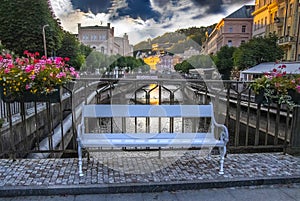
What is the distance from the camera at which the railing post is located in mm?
3746

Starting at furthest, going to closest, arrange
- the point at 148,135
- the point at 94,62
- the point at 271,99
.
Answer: the point at 94,62 → the point at 271,99 → the point at 148,135

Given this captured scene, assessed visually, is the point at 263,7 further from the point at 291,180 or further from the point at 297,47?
the point at 291,180

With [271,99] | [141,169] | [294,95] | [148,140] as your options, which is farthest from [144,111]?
[294,95]

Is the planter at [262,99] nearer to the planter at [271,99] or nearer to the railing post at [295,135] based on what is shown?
the planter at [271,99]

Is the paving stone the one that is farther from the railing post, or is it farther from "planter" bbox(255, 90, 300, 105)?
"planter" bbox(255, 90, 300, 105)

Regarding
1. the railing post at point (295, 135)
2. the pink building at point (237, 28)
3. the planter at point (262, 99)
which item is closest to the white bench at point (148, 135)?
the planter at point (262, 99)

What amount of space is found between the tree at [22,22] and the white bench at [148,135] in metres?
10.1

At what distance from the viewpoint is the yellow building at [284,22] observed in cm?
2333

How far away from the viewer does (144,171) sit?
3.29 metres

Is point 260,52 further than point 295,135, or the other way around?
point 260,52

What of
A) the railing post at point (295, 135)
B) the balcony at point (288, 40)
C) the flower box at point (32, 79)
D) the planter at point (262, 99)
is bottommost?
the railing post at point (295, 135)

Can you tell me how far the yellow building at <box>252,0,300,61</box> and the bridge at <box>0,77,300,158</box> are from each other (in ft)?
45.3

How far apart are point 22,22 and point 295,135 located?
11714mm

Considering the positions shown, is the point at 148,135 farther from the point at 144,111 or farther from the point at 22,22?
the point at 22,22
